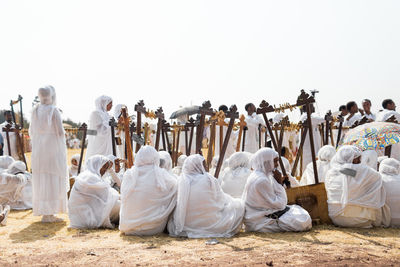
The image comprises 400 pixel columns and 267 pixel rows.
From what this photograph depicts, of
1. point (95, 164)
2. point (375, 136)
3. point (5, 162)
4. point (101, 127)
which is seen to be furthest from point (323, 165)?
point (5, 162)

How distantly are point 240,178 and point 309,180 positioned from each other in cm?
143

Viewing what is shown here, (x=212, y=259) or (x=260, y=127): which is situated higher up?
(x=260, y=127)

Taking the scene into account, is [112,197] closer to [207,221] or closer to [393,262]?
[207,221]

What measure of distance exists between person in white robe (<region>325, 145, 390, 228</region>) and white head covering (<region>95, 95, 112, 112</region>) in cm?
533

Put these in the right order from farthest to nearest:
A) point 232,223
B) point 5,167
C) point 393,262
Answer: point 5,167 → point 232,223 → point 393,262

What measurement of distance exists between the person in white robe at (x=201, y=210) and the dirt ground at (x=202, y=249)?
0.21 meters

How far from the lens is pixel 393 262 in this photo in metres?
4.33

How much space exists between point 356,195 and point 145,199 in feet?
9.97

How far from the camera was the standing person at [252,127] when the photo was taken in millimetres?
12188

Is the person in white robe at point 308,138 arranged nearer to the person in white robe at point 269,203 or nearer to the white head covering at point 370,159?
the white head covering at point 370,159

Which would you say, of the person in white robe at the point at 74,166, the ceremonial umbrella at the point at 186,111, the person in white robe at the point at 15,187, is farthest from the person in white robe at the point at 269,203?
the ceremonial umbrella at the point at 186,111

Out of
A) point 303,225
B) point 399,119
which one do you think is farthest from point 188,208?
point 399,119

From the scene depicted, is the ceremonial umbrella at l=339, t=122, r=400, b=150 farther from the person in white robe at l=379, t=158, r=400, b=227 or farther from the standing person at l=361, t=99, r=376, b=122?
the standing person at l=361, t=99, r=376, b=122

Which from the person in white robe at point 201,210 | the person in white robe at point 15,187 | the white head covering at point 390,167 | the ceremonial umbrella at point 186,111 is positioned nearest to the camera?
the person in white robe at point 201,210
